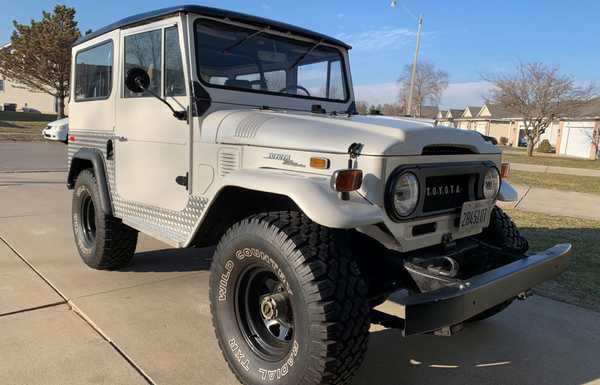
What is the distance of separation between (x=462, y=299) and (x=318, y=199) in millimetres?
810

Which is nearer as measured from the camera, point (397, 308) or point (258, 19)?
point (258, 19)

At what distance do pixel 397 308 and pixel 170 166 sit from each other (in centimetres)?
214

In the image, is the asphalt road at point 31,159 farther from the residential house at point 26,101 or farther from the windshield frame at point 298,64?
the residential house at point 26,101

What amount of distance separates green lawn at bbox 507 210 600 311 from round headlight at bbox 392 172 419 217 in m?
2.37

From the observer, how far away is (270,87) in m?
3.71

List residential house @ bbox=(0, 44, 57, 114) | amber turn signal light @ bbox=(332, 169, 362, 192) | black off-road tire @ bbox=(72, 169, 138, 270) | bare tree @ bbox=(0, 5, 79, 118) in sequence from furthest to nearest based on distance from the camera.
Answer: residential house @ bbox=(0, 44, 57, 114) < bare tree @ bbox=(0, 5, 79, 118) < black off-road tire @ bbox=(72, 169, 138, 270) < amber turn signal light @ bbox=(332, 169, 362, 192)

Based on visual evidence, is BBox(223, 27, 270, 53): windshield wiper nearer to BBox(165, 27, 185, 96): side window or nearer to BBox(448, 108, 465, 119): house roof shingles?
BBox(165, 27, 185, 96): side window

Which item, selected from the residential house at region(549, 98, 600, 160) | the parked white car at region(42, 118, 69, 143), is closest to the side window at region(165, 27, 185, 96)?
the parked white car at region(42, 118, 69, 143)

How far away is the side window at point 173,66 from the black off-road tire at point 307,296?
1270mm

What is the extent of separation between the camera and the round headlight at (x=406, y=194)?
249 centimetres

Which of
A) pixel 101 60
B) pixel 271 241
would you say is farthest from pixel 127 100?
pixel 271 241

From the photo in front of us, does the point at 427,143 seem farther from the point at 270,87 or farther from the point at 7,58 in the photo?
the point at 7,58

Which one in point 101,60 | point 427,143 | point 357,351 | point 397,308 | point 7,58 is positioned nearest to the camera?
point 357,351

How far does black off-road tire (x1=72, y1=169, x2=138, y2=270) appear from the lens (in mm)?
4254
